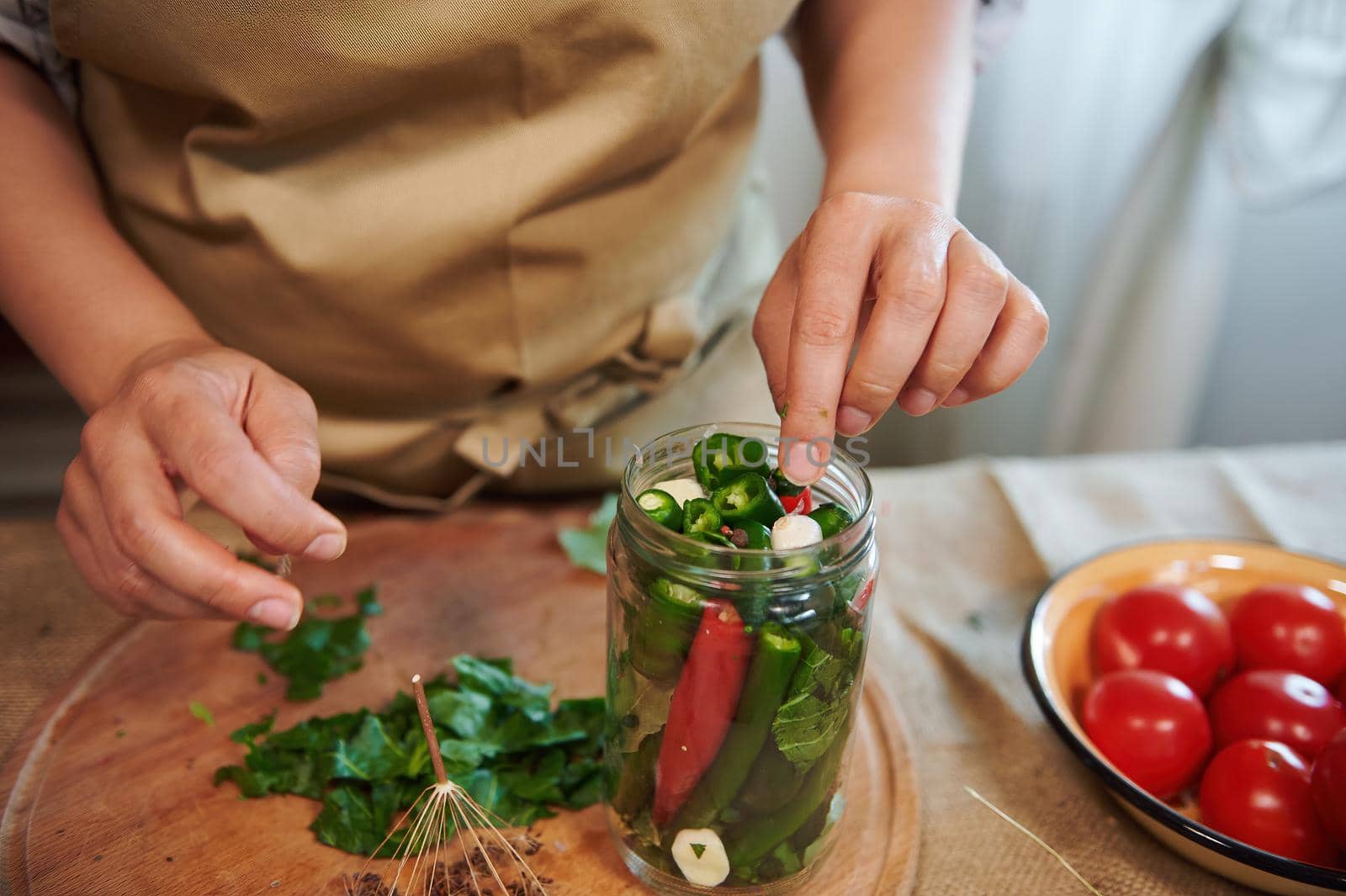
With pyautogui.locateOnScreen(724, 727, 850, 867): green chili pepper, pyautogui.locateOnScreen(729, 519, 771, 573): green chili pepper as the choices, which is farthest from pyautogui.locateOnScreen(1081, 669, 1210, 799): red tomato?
pyautogui.locateOnScreen(729, 519, 771, 573): green chili pepper

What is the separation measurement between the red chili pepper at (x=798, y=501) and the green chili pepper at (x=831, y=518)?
0.01 m

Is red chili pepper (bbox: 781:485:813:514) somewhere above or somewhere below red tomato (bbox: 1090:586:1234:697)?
above

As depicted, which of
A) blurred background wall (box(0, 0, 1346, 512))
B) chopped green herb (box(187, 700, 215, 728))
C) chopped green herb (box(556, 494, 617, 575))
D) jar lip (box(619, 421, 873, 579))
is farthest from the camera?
blurred background wall (box(0, 0, 1346, 512))

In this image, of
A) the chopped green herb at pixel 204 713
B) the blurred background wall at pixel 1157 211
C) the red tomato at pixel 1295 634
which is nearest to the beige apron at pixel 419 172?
the chopped green herb at pixel 204 713

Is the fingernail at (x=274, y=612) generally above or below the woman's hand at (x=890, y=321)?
below

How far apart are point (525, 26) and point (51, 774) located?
0.80 metres

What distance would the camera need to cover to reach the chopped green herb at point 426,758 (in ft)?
2.68

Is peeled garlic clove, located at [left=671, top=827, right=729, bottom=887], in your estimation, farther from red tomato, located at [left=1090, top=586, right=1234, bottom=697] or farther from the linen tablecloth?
red tomato, located at [left=1090, top=586, right=1234, bottom=697]

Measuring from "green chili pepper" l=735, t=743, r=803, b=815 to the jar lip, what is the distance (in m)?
0.14

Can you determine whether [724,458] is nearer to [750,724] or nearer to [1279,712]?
[750,724]

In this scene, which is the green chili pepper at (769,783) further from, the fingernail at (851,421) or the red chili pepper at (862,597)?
the fingernail at (851,421)

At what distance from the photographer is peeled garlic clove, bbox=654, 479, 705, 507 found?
2.50 ft

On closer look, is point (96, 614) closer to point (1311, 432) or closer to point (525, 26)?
point (525, 26)

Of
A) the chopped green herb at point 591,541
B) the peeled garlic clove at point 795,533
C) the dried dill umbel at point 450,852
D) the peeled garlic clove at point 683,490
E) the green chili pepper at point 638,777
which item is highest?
the peeled garlic clove at point 795,533
